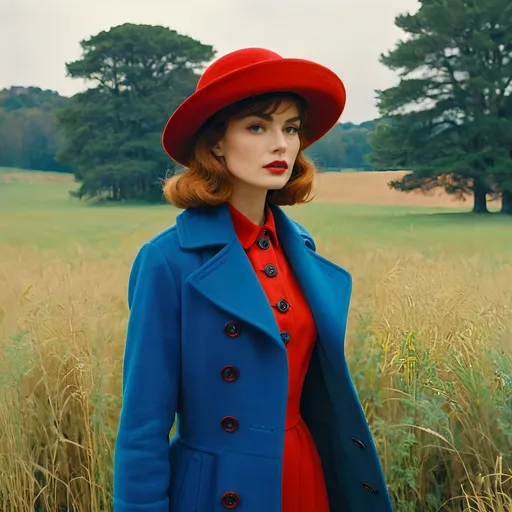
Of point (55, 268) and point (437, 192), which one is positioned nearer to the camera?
point (55, 268)

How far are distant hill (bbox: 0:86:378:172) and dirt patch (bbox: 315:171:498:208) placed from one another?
0.38ft

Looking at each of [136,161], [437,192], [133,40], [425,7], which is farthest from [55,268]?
[425,7]

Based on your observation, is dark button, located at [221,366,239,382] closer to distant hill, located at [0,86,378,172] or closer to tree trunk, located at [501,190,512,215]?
distant hill, located at [0,86,378,172]

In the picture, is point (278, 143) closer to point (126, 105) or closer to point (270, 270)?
point (270, 270)

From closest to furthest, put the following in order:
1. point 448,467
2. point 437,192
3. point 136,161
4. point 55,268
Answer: point 448,467
point 55,268
point 136,161
point 437,192

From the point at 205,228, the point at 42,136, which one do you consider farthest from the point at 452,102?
the point at 205,228

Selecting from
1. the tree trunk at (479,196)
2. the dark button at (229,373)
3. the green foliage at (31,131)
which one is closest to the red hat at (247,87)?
the dark button at (229,373)

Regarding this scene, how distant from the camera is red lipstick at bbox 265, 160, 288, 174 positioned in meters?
0.93

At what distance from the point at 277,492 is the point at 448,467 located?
2.91 ft

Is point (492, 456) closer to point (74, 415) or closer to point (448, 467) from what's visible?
point (448, 467)

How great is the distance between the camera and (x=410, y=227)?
281 cm

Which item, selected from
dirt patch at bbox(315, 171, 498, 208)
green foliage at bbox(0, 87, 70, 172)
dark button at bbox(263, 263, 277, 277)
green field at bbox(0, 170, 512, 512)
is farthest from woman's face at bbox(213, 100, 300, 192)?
green foliage at bbox(0, 87, 70, 172)

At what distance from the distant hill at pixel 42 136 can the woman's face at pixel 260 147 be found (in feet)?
5.44

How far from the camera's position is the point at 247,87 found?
0.87 metres
